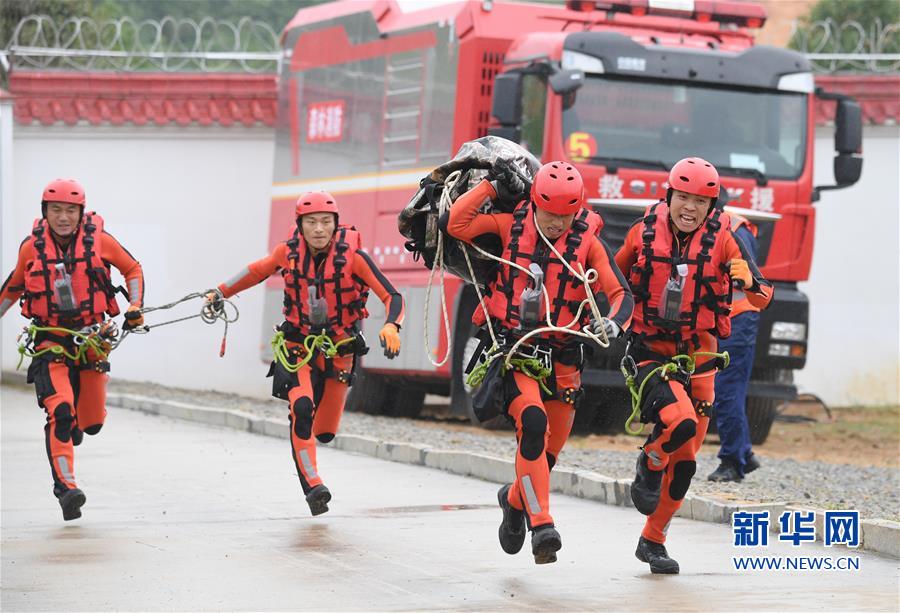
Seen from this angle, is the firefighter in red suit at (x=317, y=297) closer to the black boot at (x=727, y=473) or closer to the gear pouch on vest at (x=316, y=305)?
the gear pouch on vest at (x=316, y=305)

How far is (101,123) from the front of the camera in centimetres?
2514

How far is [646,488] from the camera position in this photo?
9.09 metres

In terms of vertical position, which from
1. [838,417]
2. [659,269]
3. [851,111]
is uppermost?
[851,111]

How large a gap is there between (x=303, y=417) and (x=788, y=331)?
24.6ft

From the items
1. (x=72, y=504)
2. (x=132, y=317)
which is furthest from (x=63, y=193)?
(x=72, y=504)

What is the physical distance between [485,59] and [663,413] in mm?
9585

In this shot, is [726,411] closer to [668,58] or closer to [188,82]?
[668,58]

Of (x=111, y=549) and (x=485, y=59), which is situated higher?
(x=485, y=59)

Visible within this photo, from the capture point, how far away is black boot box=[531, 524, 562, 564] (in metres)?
8.48

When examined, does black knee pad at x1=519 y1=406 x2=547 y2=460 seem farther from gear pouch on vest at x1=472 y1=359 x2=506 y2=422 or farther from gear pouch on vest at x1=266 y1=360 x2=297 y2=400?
gear pouch on vest at x1=266 y1=360 x2=297 y2=400

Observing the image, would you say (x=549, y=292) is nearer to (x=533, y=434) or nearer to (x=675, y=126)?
(x=533, y=434)

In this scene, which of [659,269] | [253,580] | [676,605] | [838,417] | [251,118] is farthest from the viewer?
[251,118]

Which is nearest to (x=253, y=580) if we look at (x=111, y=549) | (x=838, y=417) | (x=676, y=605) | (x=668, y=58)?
(x=111, y=549)

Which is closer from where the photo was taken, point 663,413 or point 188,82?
point 663,413
